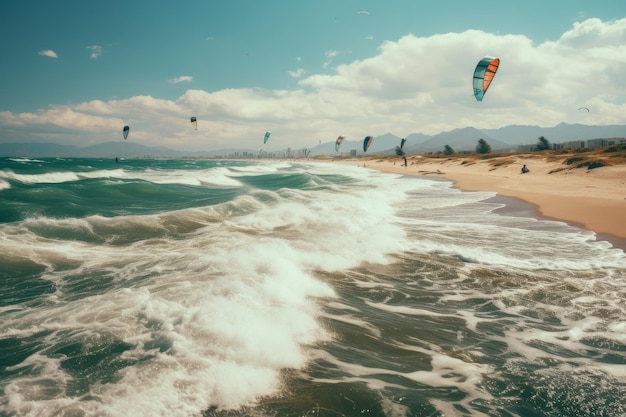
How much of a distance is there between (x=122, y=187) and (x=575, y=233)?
28469mm

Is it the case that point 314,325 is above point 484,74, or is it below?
below

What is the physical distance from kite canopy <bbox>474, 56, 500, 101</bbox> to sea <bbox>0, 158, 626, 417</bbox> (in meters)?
17.5

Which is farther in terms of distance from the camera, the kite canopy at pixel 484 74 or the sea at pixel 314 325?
the kite canopy at pixel 484 74

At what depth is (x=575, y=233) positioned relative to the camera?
456 inches

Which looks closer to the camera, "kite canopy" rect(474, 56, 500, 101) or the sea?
the sea

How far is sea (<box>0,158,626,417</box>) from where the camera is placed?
12.3 ft

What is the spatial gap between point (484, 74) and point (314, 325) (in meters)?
25.9

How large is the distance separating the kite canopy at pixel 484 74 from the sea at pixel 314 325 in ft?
57.4

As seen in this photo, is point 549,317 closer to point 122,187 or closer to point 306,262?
point 306,262

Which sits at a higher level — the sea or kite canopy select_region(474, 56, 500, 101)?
kite canopy select_region(474, 56, 500, 101)

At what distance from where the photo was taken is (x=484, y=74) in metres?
25.0

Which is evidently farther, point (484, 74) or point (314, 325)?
point (484, 74)

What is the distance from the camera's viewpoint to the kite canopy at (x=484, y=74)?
24812 millimetres

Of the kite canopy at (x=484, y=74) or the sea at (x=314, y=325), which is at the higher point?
the kite canopy at (x=484, y=74)
